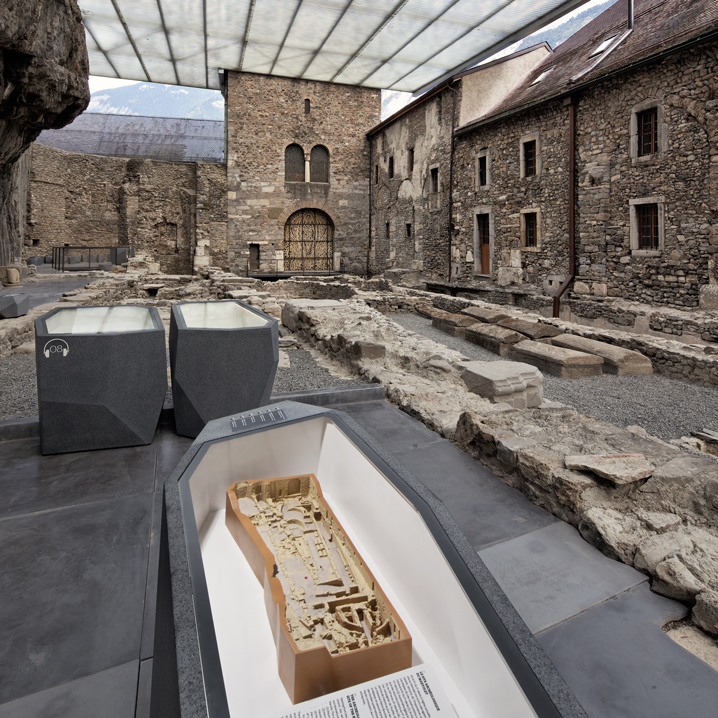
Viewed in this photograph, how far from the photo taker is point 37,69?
8.26 meters

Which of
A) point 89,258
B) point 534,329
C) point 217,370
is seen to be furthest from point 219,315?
point 89,258

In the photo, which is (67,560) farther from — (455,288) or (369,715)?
(455,288)

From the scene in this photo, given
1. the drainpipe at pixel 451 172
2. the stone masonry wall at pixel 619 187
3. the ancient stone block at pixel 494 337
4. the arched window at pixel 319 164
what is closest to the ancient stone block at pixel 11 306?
the ancient stone block at pixel 494 337

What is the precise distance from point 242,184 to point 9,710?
75.0 feet

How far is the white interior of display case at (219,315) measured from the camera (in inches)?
171

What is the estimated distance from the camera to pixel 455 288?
17.7 metres

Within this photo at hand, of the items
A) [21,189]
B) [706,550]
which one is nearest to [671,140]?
[706,550]

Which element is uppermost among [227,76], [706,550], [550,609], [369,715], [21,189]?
[227,76]

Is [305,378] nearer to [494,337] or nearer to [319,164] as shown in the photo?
[494,337]

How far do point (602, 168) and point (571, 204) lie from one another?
1.08 metres

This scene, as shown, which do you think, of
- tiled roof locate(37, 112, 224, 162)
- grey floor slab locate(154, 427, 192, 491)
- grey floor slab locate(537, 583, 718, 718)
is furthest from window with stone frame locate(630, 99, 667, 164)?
tiled roof locate(37, 112, 224, 162)

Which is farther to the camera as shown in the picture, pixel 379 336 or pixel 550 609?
pixel 379 336

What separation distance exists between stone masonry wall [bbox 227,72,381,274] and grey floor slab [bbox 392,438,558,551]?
20.3m

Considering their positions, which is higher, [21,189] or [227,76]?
[227,76]
